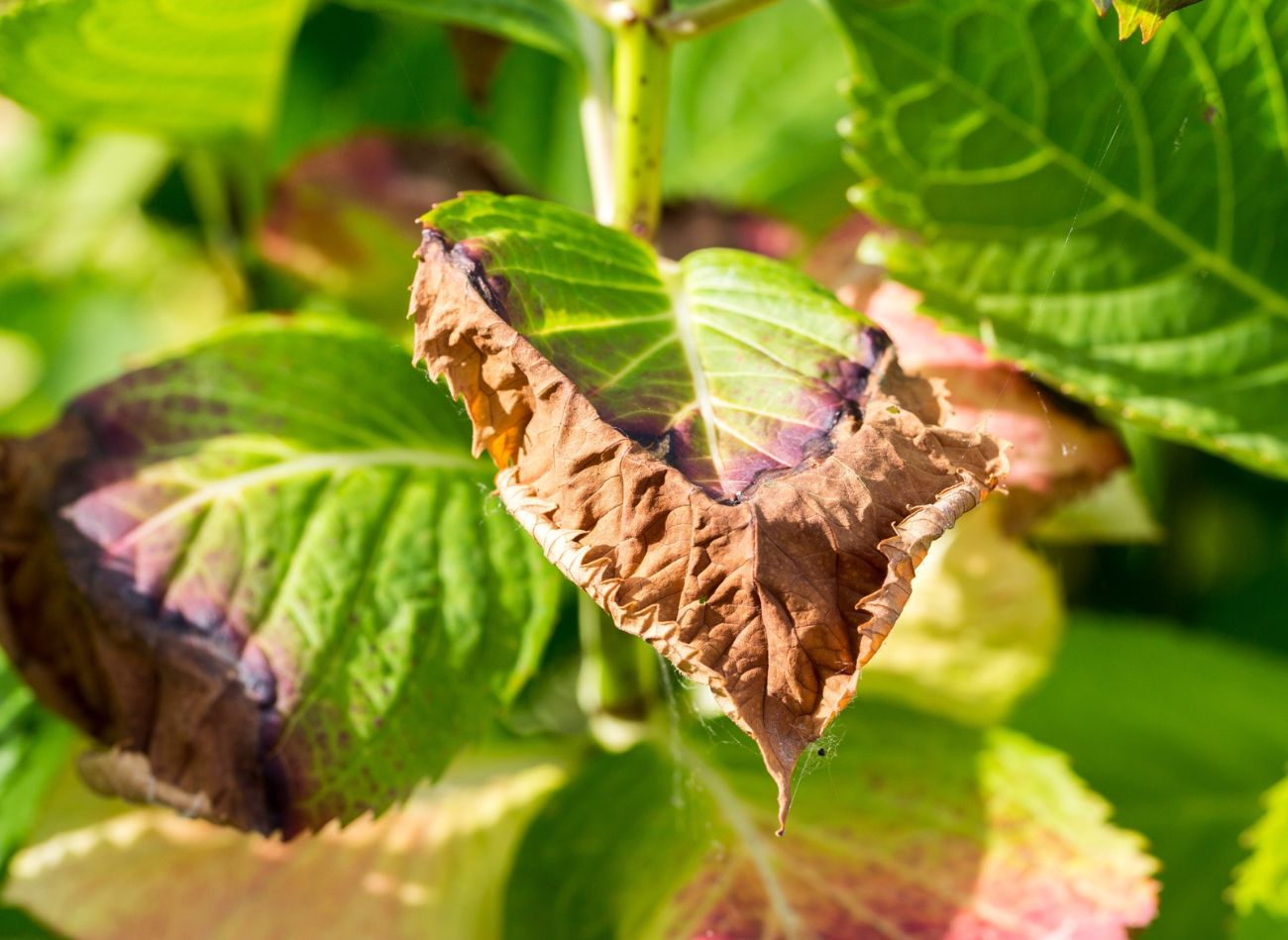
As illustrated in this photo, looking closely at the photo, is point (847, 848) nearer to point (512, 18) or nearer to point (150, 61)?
point (512, 18)

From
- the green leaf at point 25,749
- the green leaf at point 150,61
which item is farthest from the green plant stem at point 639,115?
the green leaf at point 25,749

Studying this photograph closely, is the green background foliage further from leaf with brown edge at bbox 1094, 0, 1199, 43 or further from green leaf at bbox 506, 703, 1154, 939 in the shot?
leaf with brown edge at bbox 1094, 0, 1199, 43

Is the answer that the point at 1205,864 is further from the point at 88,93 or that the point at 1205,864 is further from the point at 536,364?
the point at 88,93

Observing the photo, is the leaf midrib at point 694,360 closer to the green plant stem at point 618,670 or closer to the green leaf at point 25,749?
the green plant stem at point 618,670

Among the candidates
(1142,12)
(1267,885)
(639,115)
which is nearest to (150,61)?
(639,115)

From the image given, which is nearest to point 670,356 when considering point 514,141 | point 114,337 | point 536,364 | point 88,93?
point 536,364

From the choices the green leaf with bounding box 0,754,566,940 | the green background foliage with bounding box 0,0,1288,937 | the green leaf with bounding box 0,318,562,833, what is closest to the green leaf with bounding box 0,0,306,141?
the green background foliage with bounding box 0,0,1288,937
